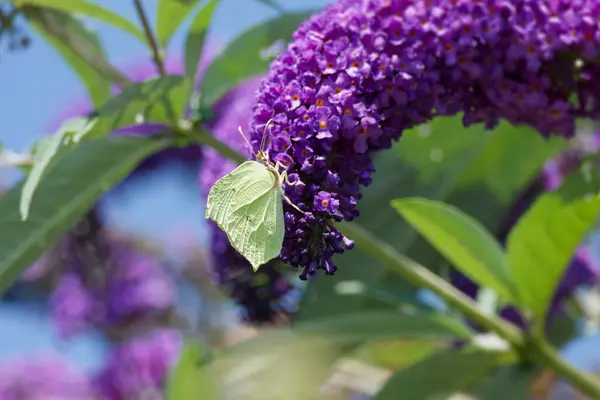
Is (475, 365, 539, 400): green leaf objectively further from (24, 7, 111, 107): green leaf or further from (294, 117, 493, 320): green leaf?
(24, 7, 111, 107): green leaf

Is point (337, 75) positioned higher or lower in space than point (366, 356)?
higher

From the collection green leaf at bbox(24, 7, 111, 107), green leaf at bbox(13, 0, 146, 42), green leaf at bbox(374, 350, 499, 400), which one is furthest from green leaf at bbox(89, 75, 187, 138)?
green leaf at bbox(374, 350, 499, 400)

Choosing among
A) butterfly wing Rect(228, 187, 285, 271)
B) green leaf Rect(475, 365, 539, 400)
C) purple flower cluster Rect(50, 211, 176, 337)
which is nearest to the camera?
butterfly wing Rect(228, 187, 285, 271)

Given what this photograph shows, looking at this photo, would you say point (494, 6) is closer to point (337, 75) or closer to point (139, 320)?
point (337, 75)

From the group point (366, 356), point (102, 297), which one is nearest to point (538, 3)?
point (366, 356)

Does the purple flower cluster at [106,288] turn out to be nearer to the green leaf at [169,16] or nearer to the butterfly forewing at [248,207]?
the green leaf at [169,16]

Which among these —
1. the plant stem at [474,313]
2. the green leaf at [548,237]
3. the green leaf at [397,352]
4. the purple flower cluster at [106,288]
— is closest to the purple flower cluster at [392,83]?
the green leaf at [548,237]

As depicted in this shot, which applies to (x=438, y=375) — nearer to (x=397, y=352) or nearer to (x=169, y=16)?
(x=397, y=352)
